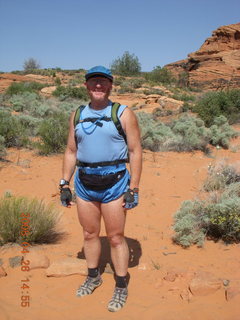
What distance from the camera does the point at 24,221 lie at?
3672 mm

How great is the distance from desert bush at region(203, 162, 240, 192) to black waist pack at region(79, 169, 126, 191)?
3.24m

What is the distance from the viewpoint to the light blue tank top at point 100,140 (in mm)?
2590

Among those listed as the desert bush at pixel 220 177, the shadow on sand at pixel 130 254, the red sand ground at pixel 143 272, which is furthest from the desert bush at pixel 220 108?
the shadow on sand at pixel 130 254

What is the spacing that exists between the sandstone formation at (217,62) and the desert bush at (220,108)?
12840 mm

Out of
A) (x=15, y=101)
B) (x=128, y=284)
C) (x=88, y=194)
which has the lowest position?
(x=128, y=284)

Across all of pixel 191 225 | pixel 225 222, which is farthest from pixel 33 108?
pixel 225 222

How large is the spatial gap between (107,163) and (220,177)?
12.2ft

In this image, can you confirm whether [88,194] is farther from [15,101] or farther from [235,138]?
[15,101]

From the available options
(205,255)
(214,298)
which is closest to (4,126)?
A: (205,255)

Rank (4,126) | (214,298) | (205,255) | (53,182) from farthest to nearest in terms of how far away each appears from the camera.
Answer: (4,126)
(53,182)
(205,255)
(214,298)

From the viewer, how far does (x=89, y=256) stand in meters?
3.00

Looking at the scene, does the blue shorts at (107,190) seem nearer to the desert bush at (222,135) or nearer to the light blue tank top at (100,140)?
the light blue tank top at (100,140)

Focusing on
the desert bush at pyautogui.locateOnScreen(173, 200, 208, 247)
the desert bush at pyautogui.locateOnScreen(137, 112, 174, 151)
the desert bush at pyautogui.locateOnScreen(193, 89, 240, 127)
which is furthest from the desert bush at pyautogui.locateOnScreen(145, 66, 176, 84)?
the desert bush at pyautogui.locateOnScreen(173, 200, 208, 247)

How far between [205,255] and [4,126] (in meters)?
5.87
